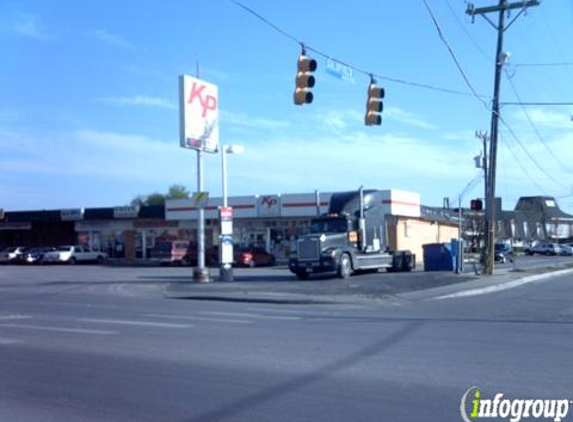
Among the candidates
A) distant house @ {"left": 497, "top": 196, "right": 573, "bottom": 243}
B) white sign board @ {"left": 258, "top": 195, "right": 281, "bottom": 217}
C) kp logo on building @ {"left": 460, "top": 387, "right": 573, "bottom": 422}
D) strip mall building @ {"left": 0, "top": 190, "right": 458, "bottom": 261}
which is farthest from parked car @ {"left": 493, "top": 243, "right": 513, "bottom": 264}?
kp logo on building @ {"left": 460, "top": 387, "right": 573, "bottom": 422}

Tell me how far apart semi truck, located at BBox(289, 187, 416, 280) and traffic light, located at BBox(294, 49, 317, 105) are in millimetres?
14371

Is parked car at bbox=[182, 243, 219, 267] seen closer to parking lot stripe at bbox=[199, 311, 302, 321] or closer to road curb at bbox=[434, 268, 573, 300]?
road curb at bbox=[434, 268, 573, 300]

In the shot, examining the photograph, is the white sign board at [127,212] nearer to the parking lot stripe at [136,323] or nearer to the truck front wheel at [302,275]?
the truck front wheel at [302,275]

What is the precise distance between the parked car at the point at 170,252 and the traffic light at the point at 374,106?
31.8 m

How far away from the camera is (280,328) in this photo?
15227mm

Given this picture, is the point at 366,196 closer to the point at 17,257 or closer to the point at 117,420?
the point at 117,420

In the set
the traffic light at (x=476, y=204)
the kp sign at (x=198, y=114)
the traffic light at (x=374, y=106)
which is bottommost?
the traffic light at (x=476, y=204)

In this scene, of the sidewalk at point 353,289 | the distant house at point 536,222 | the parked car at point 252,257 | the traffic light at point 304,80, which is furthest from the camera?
the distant house at point 536,222

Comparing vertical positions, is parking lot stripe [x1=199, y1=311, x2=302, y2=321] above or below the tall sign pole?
below

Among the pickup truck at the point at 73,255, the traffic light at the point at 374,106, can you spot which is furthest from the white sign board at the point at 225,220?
the pickup truck at the point at 73,255

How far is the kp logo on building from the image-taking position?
7500mm

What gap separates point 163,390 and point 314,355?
3.09 metres

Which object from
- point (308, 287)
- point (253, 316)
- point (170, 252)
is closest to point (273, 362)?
point (253, 316)

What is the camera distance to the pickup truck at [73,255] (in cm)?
5825
